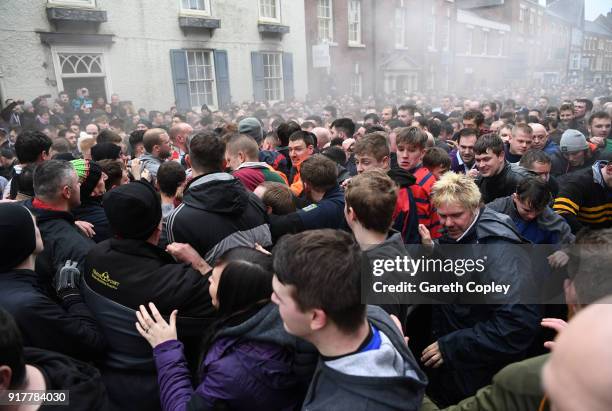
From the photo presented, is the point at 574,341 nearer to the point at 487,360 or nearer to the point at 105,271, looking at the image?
the point at 487,360

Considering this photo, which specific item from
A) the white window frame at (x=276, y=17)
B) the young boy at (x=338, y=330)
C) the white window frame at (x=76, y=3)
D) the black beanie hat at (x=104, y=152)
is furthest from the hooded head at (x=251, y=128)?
the white window frame at (x=276, y=17)

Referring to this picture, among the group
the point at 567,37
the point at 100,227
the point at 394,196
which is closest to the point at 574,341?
the point at 394,196

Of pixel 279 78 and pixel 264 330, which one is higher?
pixel 279 78

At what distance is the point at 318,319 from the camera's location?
123 centimetres

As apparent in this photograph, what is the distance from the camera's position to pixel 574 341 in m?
0.73

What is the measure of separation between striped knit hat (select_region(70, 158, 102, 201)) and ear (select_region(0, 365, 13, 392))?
2.05 m

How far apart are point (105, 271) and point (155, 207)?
0.36 meters

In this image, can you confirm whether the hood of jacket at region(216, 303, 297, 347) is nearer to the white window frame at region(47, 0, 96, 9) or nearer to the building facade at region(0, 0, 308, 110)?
the building facade at region(0, 0, 308, 110)

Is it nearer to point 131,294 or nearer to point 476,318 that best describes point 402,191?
A: point 476,318

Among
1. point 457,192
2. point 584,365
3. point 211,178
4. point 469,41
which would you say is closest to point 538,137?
point 457,192

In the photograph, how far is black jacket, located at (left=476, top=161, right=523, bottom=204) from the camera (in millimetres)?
3676

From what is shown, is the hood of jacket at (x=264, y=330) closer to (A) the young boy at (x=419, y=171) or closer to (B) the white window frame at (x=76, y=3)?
(A) the young boy at (x=419, y=171)

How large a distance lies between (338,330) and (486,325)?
1.11 metres

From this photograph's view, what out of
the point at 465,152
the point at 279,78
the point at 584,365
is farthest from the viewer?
the point at 279,78
